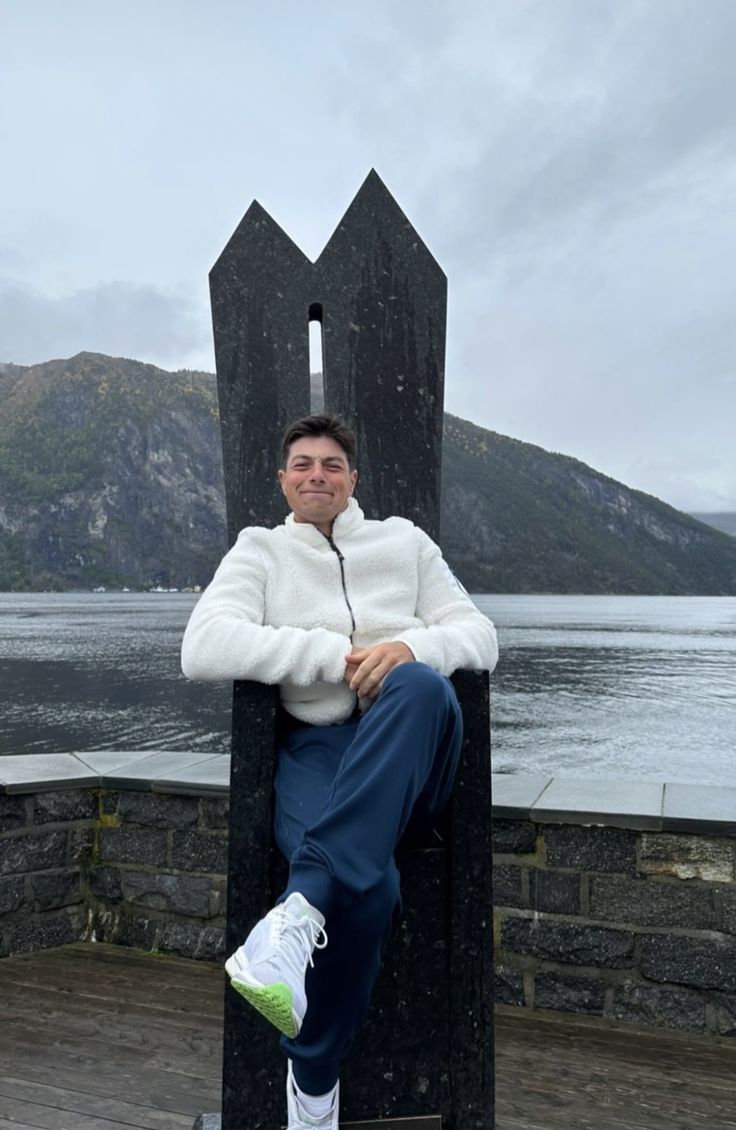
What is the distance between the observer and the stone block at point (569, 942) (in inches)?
95.1

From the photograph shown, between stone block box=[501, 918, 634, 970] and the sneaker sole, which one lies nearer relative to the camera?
the sneaker sole

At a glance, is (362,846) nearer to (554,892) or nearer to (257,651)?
(257,651)

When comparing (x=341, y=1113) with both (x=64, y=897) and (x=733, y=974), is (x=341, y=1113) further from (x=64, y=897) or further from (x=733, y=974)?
(x=64, y=897)

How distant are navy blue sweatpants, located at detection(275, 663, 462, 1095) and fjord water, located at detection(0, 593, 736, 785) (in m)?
14.1

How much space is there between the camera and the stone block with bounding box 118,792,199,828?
278cm

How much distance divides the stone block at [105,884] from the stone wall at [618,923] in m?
1.25

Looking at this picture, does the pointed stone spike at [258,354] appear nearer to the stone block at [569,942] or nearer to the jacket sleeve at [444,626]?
the jacket sleeve at [444,626]

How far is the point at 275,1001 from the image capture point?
1.27 meters

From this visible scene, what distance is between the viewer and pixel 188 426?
420ft

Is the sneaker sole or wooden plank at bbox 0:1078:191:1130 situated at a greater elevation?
the sneaker sole

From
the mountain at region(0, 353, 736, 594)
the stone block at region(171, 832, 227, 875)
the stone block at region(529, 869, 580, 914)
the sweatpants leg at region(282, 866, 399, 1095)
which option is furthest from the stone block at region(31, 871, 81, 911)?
the mountain at region(0, 353, 736, 594)

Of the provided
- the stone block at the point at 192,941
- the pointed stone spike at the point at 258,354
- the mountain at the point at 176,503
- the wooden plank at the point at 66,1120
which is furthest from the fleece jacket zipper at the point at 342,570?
the mountain at the point at 176,503

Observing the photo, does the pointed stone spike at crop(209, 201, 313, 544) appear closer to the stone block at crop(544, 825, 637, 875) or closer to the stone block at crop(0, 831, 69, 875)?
the stone block at crop(544, 825, 637, 875)

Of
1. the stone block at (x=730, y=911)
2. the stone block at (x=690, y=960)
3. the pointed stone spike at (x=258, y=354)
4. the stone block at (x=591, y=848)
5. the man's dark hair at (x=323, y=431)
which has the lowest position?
the stone block at (x=690, y=960)
